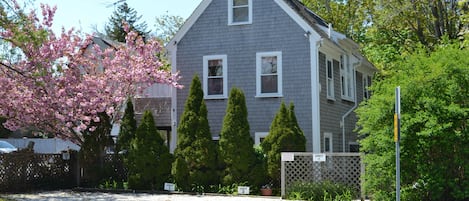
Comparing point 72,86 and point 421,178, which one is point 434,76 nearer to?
point 421,178

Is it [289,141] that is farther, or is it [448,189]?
[289,141]

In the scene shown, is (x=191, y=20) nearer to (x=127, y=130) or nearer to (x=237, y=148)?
(x=127, y=130)

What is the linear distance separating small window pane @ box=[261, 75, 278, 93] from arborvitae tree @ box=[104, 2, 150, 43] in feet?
126

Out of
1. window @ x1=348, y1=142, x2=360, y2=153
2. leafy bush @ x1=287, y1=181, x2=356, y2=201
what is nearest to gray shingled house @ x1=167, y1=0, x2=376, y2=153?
window @ x1=348, y1=142, x2=360, y2=153

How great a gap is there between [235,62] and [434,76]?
28.8 ft

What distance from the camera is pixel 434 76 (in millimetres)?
12320

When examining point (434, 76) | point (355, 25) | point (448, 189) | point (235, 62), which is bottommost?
point (448, 189)

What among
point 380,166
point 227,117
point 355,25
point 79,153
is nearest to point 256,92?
point 227,117

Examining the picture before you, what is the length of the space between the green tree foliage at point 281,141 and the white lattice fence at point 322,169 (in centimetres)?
67

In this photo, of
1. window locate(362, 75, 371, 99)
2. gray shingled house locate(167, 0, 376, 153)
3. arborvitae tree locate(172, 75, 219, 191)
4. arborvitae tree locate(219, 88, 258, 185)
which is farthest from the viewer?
window locate(362, 75, 371, 99)

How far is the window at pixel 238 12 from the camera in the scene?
2002cm

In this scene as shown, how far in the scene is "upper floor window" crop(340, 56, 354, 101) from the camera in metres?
22.5

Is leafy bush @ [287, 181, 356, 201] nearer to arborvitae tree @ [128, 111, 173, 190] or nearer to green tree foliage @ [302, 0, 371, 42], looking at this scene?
arborvitae tree @ [128, 111, 173, 190]

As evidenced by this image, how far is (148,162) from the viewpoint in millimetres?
17578
